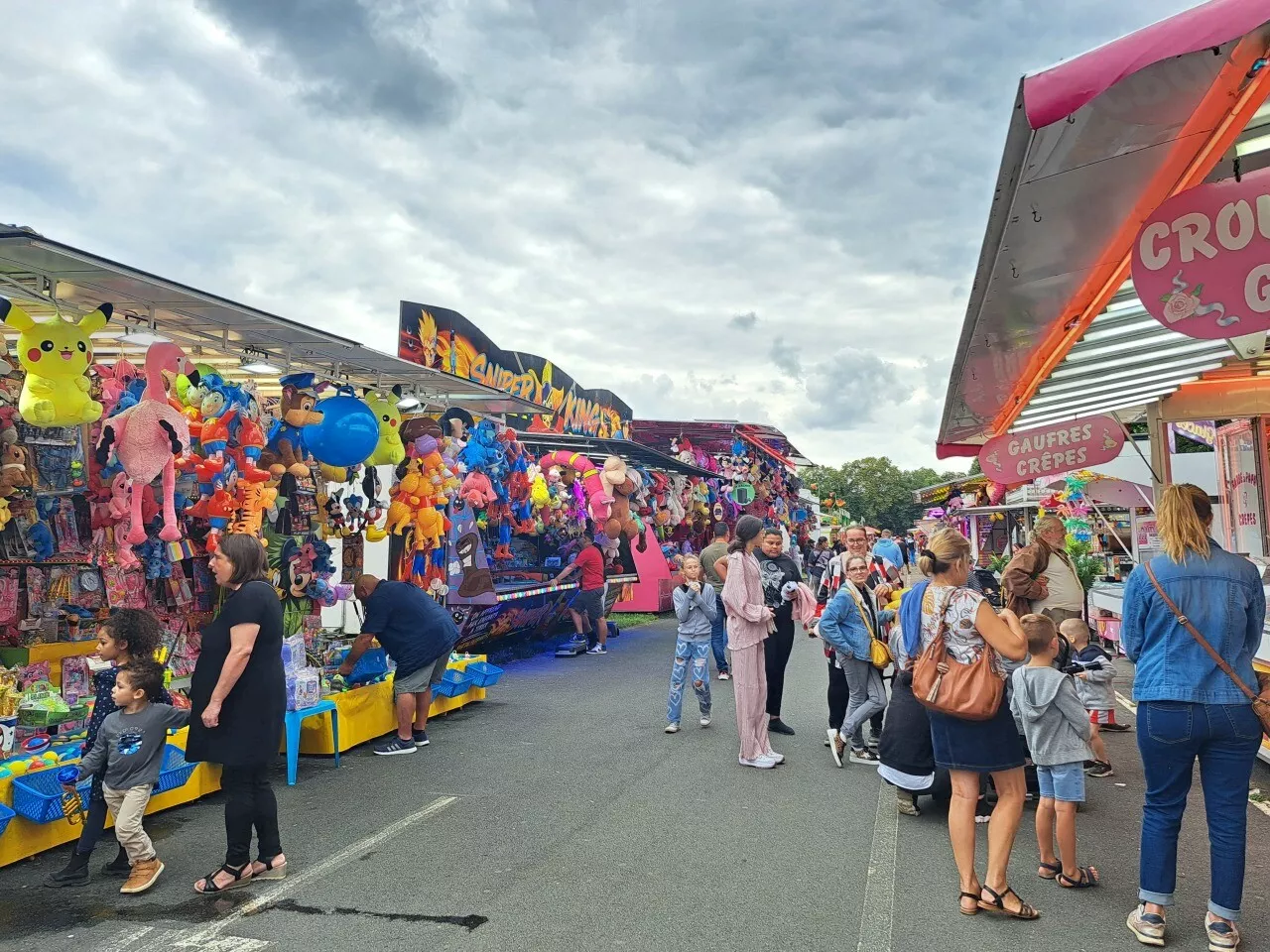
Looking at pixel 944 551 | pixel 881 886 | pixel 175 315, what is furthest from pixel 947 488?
pixel 175 315

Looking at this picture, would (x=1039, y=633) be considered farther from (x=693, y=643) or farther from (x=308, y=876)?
(x=308, y=876)

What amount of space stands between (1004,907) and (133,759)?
13.4 ft

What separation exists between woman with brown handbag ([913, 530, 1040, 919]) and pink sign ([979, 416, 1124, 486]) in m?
4.21

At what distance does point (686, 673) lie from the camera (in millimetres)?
7551

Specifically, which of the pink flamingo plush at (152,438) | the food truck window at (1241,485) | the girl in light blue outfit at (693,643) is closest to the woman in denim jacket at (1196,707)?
the girl in light blue outfit at (693,643)

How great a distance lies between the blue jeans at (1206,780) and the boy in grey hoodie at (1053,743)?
59 cm

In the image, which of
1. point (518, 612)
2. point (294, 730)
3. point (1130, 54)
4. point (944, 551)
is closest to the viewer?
point (1130, 54)

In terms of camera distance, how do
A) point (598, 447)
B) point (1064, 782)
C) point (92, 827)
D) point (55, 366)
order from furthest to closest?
point (598, 447) → point (55, 366) → point (92, 827) → point (1064, 782)

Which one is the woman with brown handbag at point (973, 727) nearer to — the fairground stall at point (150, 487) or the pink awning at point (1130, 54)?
the pink awning at point (1130, 54)

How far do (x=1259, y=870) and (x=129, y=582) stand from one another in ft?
21.9

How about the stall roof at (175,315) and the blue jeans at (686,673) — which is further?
the blue jeans at (686,673)

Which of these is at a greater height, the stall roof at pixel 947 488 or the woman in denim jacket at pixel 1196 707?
the stall roof at pixel 947 488

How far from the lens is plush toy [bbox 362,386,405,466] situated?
7434 millimetres

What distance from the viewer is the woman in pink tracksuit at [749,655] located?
6351 mm
